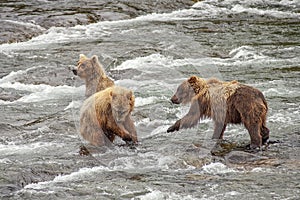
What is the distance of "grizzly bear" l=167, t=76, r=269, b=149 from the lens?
876cm

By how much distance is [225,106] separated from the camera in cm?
896

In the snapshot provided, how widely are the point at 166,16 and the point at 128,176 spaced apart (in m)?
15.1

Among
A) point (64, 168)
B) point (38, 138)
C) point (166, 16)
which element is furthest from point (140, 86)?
point (166, 16)

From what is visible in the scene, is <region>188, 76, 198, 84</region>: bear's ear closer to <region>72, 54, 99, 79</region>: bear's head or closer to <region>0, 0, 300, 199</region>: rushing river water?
<region>0, 0, 300, 199</region>: rushing river water

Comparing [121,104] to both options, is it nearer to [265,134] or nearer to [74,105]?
[265,134]

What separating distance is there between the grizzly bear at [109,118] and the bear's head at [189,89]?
112cm

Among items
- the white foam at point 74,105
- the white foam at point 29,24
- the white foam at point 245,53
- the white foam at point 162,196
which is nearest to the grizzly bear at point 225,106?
the white foam at point 162,196

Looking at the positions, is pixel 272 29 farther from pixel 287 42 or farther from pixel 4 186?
pixel 4 186

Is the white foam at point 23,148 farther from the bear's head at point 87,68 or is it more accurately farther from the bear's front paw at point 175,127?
the bear's head at point 87,68

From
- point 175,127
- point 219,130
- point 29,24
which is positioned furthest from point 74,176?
point 29,24

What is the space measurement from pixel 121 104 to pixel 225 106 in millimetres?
1520

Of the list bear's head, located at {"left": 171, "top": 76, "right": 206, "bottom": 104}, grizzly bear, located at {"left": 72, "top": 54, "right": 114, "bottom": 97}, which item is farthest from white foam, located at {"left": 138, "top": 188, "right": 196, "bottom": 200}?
grizzly bear, located at {"left": 72, "top": 54, "right": 114, "bottom": 97}

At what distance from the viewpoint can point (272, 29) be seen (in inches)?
768

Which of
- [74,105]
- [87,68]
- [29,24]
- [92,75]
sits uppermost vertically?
[87,68]
